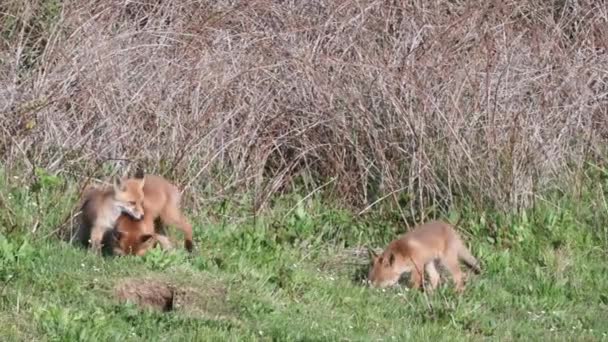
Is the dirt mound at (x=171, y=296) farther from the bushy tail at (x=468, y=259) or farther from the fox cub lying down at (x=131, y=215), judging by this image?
the bushy tail at (x=468, y=259)

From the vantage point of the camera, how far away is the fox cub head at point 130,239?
9703 millimetres

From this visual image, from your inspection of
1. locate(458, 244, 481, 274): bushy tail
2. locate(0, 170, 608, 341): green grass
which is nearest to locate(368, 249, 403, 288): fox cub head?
locate(0, 170, 608, 341): green grass

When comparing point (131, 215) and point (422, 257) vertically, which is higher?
point (131, 215)

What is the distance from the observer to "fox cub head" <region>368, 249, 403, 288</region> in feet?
33.6

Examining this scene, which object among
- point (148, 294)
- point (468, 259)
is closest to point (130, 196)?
point (148, 294)

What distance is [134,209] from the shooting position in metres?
10.2

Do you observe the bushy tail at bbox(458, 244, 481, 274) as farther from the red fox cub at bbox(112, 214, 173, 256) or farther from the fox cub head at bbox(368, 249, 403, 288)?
the red fox cub at bbox(112, 214, 173, 256)

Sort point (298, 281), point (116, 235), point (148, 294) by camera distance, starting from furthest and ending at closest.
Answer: point (116, 235)
point (298, 281)
point (148, 294)

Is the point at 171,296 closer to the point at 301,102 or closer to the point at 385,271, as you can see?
the point at 385,271

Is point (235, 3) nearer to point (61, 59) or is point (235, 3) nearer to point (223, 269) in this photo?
point (61, 59)

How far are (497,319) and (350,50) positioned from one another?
446cm

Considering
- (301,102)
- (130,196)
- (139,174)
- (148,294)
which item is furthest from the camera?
(301,102)

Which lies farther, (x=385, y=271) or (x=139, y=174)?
(x=139, y=174)

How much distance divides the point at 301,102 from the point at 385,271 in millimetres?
2835
